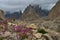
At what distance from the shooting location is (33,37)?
13781mm

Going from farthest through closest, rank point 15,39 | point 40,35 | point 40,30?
point 40,30, point 40,35, point 15,39

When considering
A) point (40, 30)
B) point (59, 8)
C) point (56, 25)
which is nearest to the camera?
point (40, 30)

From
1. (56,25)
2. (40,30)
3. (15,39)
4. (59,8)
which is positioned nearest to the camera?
(15,39)

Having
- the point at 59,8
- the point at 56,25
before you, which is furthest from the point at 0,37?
the point at 59,8

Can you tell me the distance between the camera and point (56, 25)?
57.8 feet

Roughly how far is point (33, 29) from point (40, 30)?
1.45 ft

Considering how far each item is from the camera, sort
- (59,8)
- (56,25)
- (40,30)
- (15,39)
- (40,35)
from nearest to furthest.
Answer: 1. (15,39)
2. (40,35)
3. (40,30)
4. (56,25)
5. (59,8)

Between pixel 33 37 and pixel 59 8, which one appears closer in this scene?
pixel 33 37

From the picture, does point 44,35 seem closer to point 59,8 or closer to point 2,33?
point 2,33

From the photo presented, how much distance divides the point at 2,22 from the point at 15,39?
98.6 inches

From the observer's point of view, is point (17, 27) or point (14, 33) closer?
point (14, 33)

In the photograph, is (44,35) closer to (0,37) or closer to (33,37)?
(33,37)

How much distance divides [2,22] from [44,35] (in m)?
2.89

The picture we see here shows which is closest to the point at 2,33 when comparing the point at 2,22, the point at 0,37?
the point at 0,37
